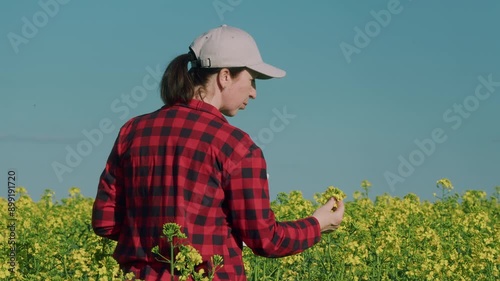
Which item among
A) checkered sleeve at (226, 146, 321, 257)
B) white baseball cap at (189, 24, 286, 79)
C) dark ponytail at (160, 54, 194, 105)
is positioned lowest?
checkered sleeve at (226, 146, 321, 257)

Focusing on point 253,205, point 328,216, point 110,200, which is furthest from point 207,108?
point 328,216

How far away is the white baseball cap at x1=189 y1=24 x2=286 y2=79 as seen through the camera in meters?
3.11

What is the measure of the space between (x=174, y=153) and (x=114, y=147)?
0.33 m

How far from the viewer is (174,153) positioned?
118 inches

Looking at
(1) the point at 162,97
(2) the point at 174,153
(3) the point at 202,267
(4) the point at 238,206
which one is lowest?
(3) the point at 202,267

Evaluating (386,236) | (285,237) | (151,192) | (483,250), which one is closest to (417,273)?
(386,236)

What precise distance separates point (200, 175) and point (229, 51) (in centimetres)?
49

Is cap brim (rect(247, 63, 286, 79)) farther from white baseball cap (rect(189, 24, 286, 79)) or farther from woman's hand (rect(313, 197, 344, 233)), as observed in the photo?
woman's hand (rect(313, 197, 344, 233))

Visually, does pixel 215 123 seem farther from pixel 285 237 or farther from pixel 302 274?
pixel 302 274

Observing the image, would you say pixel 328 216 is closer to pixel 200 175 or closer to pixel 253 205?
pixel 253 205

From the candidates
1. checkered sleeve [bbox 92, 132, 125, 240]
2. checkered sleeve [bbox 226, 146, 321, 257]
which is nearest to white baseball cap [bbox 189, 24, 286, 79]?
checkered sleeve [bbox 226, 146, 321, 257]

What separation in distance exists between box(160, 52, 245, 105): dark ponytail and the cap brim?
54 mm

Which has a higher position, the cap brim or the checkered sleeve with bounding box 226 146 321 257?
the cap brim

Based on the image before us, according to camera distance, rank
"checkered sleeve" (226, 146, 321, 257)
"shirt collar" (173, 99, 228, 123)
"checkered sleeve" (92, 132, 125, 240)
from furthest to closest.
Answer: "checkered sleeve" (92, 132, 125, 240) → "shirt collar" (173, 99, 228, 123) → "checkered sleeve" (226, 146, 321, 257)
